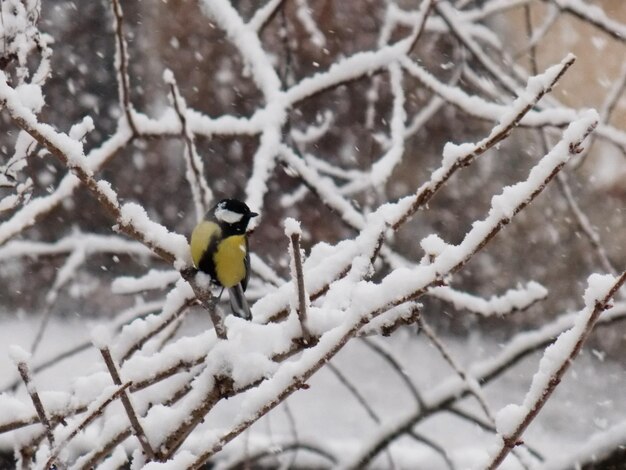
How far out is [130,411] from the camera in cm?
83

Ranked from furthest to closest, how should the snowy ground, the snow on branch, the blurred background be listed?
the blurred background < the snowy ground < the snow on branch

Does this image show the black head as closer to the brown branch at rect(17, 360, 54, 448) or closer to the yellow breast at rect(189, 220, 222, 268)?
the yellow breast at rect(189, 220, 222, 268)

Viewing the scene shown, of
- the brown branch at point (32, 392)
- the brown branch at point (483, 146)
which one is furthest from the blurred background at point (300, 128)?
the brown branch at point (32, 392)

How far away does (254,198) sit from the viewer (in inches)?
69.1

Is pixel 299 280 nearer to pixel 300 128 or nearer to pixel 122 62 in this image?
pixel 122 62

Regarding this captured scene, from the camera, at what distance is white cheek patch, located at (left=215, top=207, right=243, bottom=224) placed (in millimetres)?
1398

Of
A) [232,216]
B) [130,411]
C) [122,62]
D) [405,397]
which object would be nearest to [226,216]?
[232,216]

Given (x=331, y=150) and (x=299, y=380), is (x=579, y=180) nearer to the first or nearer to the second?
(x=331, y=150)

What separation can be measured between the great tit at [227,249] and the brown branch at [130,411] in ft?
1.25

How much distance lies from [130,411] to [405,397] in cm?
531

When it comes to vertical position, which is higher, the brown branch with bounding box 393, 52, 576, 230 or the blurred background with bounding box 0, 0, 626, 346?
the blurred background with bounding box 0, 0, 626, 346

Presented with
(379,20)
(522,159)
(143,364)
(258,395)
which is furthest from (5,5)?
(522,159)

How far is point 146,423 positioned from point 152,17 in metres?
6.17

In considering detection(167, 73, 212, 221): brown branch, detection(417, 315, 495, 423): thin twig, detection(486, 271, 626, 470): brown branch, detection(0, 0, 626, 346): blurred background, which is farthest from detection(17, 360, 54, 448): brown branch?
detection(0, 0, 626, 346): blurred background
